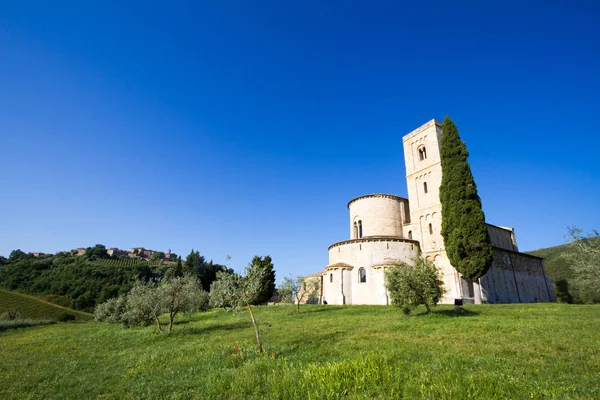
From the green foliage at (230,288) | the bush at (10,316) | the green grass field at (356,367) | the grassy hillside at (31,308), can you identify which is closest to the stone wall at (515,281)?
the green grass field at (356,367)

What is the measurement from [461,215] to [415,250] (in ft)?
31.6

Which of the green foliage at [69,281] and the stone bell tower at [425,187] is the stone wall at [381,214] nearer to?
the stone bell tower at [425,187]

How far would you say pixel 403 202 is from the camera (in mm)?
44656

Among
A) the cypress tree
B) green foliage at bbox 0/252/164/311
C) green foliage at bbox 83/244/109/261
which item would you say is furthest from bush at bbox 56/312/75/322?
green foliage at bbox 83/244/109/261

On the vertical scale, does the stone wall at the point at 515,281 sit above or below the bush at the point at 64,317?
above

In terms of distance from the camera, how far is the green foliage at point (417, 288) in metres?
18.9

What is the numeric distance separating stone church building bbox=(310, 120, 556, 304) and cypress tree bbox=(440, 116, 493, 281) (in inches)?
140

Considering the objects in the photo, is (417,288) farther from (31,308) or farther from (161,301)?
(31,308)

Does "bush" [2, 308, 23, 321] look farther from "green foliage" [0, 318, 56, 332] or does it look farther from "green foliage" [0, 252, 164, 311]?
"green foliage" [0, 252, 164, 311]

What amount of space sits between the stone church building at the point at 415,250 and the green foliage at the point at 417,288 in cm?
1468

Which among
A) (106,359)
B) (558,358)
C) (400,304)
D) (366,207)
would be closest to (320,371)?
(558,358)

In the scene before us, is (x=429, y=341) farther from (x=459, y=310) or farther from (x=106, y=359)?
(x=106, y=359)

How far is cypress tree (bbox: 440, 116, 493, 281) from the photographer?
29.0m

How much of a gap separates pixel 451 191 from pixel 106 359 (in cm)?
3269
